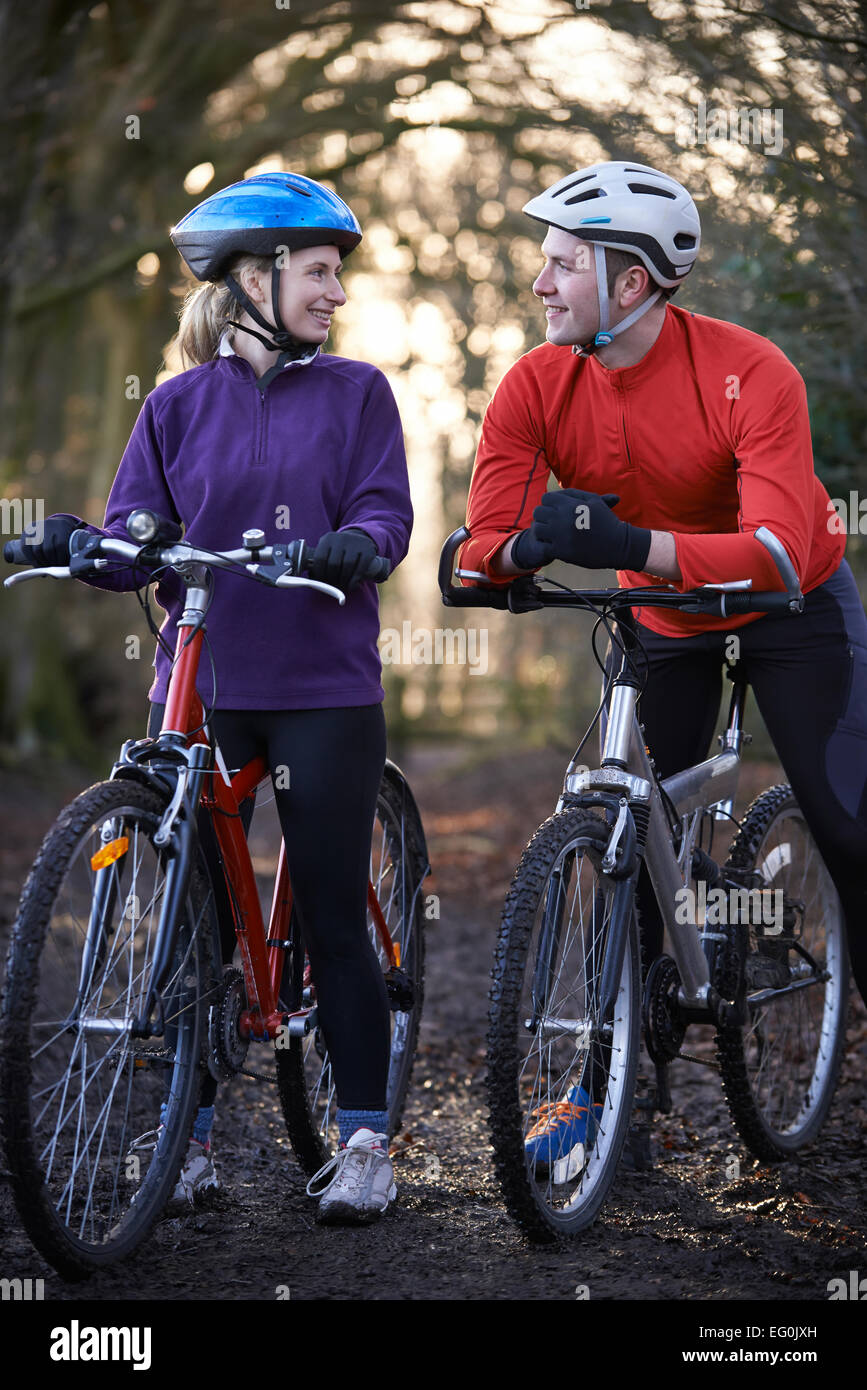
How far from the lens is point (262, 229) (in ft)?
10.1

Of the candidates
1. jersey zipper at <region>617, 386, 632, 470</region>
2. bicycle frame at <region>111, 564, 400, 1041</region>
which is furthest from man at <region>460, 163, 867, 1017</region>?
bicycle frame at <region>111, 564, 400, 1041</region>

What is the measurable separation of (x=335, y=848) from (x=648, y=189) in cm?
161

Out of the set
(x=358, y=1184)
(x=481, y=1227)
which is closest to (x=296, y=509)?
(x=358, y=1184)

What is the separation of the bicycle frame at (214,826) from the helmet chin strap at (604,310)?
1.04 m

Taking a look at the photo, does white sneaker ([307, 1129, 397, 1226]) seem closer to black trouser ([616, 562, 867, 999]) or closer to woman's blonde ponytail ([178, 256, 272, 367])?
black trouser ([616, 562, 867, 999])

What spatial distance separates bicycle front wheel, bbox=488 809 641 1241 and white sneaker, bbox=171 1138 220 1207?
73 centimetres

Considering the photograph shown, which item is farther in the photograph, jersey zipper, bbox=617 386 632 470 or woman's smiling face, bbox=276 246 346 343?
jersey zipper, bbox=617 386 632 470

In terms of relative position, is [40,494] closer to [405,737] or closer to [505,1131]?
[405,737]

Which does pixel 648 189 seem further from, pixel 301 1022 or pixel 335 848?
pixel 301 1022

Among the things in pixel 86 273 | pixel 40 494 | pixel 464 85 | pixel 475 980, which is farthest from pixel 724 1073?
pixel 40 494

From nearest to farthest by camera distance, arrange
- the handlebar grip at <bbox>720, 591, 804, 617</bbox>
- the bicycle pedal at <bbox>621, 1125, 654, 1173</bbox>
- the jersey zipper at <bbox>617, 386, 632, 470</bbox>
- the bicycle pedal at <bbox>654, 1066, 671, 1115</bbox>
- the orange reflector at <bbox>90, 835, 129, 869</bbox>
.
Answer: the orange reflector at <bbox>90, 835, 129, 869</bbox> < the handlebar grip at <bbox>720, 591, 804, 617</bbox> < the jersey zipper at <bbox>617, 386, 632, 470</bbox> < the bicycle pedal at <bbox>654, 1066, 671, 1115</bbox> < the bicycle pedal at <bbox>621, 1125, 654, 1173</bbox>

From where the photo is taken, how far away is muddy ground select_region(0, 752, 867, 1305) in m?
2.83

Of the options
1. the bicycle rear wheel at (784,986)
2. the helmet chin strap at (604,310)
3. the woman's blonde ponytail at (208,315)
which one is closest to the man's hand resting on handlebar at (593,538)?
the helmet chin strap at (604,310)

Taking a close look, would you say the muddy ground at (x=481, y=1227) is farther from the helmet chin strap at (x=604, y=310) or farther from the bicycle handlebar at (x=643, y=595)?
the helmet chin strap at (x=604, y=310)
